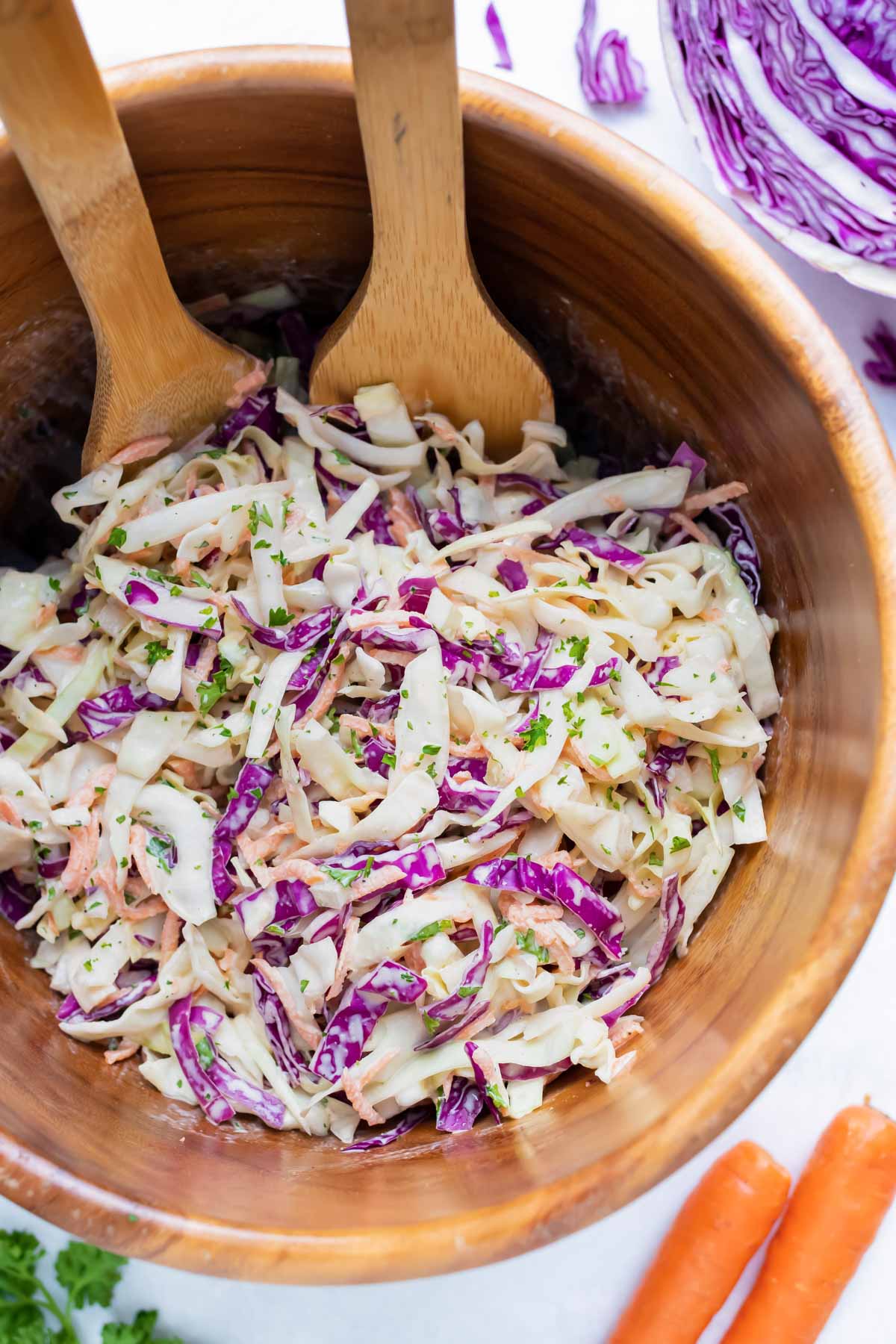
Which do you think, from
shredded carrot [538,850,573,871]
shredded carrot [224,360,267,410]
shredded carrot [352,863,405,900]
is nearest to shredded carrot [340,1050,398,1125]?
shredded carrot [352,863,405,900]

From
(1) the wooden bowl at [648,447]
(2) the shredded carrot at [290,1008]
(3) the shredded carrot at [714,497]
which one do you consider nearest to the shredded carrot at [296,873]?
(2) the shredded carrot at [290,1008]

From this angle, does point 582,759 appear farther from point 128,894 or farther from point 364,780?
point 128,894

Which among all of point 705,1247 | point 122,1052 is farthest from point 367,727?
point 705,1247

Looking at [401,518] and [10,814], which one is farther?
[401,518]

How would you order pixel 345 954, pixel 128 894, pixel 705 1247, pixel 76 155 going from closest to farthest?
pixel 76 155 < pixel 345 954 < pixel 128 894 < pixel 705 1247

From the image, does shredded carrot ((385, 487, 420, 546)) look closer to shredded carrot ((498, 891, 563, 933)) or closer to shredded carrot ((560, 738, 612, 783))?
shredded carrot ((560, 738, 612, 783))

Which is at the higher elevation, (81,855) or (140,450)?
(140,450)

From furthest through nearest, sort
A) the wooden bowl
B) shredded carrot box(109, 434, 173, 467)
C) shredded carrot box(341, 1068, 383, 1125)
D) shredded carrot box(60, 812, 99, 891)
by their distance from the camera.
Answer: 1. shredded carrot box(109, 434, 173, 467)
2. shredded carrot box(60, 812, 99, 891)
3. shredded carrot box(341, 1068, 383, 1125)
4. the wooden bowl
